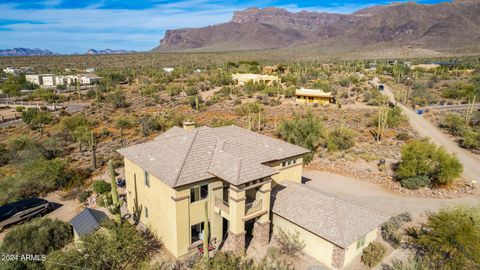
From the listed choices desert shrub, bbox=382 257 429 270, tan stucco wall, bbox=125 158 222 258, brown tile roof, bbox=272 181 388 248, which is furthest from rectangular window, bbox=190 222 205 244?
desert shrub, bbox=382 257 429 270

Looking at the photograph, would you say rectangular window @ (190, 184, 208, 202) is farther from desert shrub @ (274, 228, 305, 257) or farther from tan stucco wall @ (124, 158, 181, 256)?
desert shrub @ (274, 228, 305, 257)

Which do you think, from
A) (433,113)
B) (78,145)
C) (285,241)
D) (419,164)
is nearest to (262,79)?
(433,113)

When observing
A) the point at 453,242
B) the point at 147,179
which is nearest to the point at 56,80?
the point at 147,179

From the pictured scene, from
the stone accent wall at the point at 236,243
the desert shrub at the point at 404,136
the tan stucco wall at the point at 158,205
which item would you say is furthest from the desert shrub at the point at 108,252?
the desert shrub at the point at 404,136

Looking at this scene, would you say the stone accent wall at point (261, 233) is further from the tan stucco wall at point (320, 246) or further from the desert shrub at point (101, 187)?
the desert shrub at point (101, 187)

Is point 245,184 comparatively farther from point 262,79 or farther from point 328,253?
point 262,79
